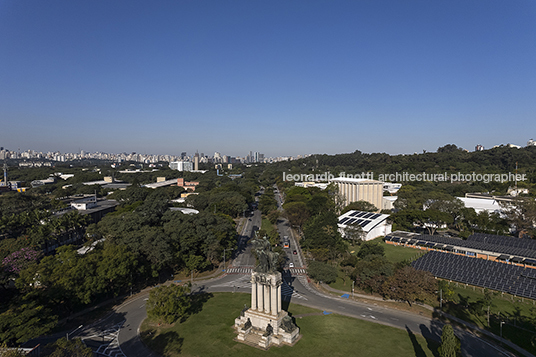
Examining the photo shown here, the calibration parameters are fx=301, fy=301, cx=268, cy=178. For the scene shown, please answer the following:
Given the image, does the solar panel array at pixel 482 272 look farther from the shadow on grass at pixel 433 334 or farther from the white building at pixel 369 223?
the white building at pixel 369 223

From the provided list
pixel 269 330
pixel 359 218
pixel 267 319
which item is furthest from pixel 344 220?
pixel 269 330

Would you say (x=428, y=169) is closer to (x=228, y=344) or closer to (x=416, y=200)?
(x=416, y=200)

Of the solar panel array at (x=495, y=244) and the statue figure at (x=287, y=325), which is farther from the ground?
the solar panel array at (x=495, y=244)

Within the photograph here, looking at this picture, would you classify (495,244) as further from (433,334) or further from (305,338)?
(305,338)

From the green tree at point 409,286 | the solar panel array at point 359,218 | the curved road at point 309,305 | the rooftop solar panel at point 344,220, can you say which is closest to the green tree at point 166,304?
the curved road at point 309,305

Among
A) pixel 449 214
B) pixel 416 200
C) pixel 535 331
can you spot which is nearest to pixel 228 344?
pixel 535 331

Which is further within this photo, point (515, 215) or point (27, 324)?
point (515, 215)
